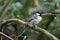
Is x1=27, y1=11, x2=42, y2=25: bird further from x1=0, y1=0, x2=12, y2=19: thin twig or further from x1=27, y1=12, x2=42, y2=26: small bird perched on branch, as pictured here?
x1=0, y1=0, x2=12, y2=19: thin twig

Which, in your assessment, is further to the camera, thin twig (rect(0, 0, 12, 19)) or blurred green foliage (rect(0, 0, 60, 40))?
thin twig (rect(0, 0, 12, 19))

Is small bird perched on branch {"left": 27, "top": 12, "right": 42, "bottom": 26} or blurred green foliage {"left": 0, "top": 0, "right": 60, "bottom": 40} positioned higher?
blurred green foliage {"left": 0, "top": 0, "right": 60, "bottom": 40}

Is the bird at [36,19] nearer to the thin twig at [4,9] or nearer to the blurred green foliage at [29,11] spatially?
the blurred green foliage at [29,11]

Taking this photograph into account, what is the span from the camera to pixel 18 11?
4133mm

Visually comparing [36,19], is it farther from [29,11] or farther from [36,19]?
Result: [29,11]

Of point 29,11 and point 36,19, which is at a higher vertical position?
point 29,11

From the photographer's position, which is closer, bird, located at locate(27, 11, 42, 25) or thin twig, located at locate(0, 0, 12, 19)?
bird, located at locate(27, 11, 42, 25)

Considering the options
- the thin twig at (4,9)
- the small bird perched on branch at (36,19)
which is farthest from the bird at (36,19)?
the thin twig at (4,9)

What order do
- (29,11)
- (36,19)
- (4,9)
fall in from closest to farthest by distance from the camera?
(36,19) < (4,9) < (29,11)

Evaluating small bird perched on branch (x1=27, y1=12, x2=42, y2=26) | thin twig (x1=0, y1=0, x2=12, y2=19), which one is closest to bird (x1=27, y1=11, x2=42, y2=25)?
small bird perched on branch (x1=27, y1=12, x2=42, y2=26)

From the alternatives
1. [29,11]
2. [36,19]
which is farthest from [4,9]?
[36,19]

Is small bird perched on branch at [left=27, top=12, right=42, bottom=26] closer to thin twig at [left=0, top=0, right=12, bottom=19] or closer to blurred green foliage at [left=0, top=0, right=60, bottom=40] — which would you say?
blurred green foliage at [left=0, top=0, right=60, bottom=40]

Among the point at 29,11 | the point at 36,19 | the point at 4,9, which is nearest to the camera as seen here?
the point at 36,19

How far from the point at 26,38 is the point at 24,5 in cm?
93
